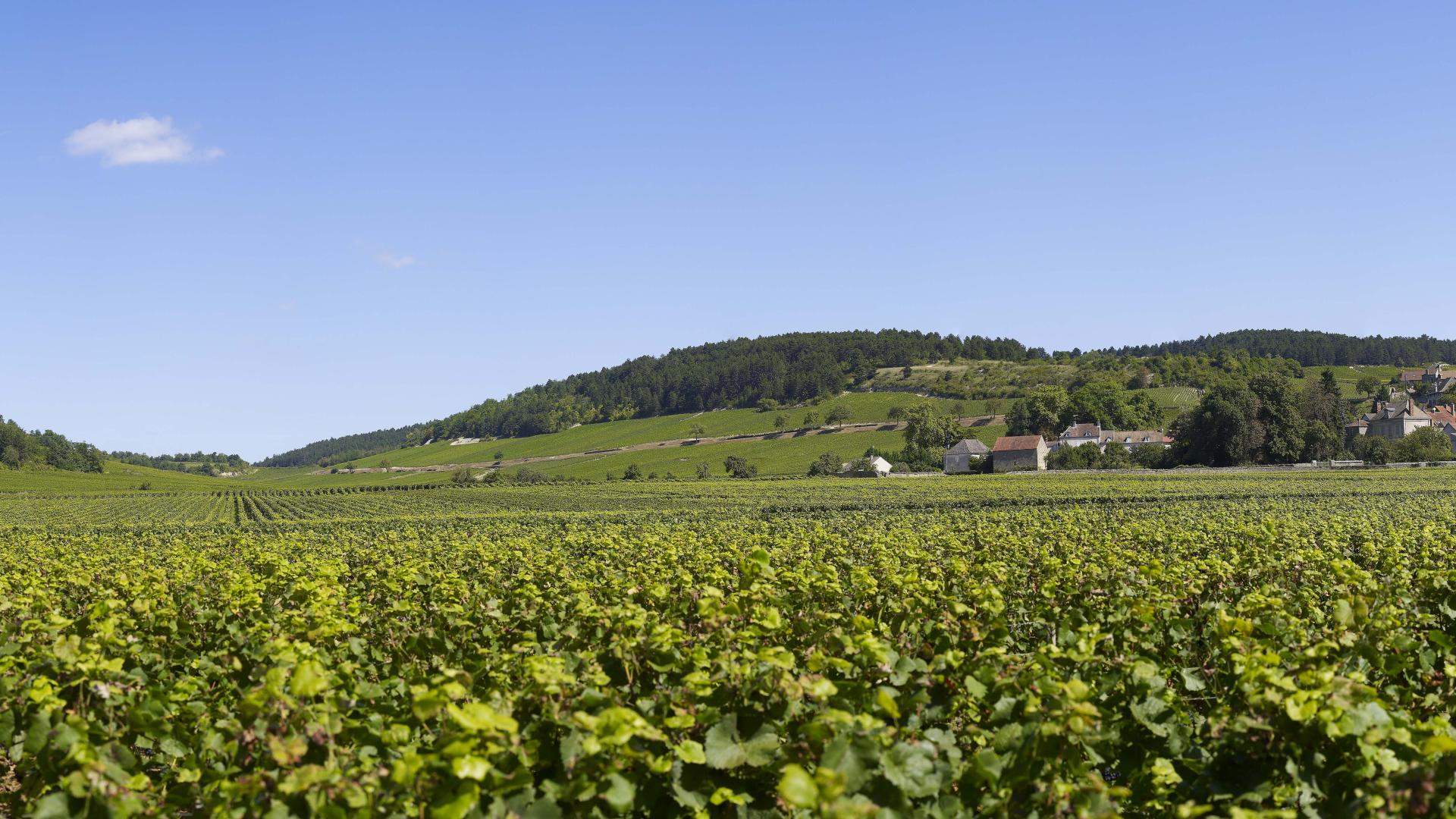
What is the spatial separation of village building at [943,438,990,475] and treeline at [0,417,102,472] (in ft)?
413

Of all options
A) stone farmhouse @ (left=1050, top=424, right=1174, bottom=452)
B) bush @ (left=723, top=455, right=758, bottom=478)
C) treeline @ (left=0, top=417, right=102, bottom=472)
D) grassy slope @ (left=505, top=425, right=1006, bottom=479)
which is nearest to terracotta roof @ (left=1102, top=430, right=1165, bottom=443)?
stone farmhouse @ (left=1050, top=424, right=1174, bottom=452)

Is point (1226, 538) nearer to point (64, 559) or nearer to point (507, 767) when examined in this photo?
point (507, 767)

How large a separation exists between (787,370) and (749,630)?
188939 millimetres

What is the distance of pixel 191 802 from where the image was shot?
4.93 meters

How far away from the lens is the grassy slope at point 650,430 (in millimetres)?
165500

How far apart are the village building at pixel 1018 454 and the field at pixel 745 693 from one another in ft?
353

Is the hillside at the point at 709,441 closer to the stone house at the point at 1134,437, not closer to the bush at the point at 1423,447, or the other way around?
the stone house at the point at 1134,437

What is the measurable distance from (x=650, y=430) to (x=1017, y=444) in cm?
7371

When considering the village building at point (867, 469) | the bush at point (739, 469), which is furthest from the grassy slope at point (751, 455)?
the village building at point (867, 469)

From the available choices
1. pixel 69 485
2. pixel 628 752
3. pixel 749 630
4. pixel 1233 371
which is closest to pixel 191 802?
pixel 628 752

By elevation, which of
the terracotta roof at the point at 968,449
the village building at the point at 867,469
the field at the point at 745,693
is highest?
the field at the point at 745,693

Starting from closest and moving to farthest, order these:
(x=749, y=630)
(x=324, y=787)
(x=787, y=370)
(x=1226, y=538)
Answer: (x=324, y=787)
(x=749, y=630)
(x=1226, y=538)
(x=787, y=370)

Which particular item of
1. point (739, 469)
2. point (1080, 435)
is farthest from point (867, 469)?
point (1080, 435)

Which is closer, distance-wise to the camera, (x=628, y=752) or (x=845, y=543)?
(x=628, y=752)
